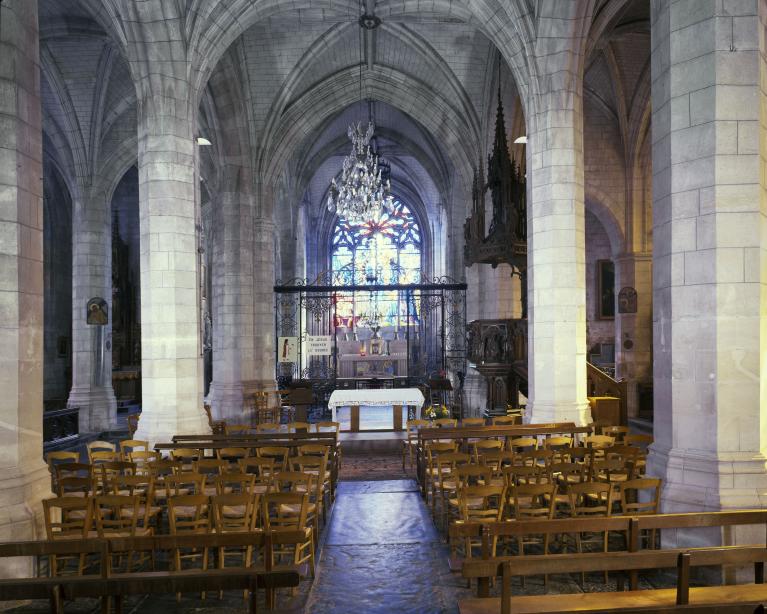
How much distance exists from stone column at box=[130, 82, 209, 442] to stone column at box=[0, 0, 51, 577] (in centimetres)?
442

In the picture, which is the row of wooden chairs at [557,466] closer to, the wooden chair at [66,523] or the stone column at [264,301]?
the wooden chair at [66,523]

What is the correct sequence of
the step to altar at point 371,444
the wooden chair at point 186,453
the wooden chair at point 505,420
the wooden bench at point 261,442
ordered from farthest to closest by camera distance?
the step to altar at point 371,444 → the wooden chair at point 505,420 → the wooden bench at point 261,442 → the wooden chair at point 186,453

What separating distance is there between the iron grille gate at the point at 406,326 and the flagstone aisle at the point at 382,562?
10.1 m

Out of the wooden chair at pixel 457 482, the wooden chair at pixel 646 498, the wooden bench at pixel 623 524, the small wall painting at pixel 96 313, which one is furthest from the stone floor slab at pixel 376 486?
the small wall painting at pixel 96 313

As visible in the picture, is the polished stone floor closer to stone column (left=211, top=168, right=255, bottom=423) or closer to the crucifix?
stone column (left=211, top=168, right=255, bottom=423)

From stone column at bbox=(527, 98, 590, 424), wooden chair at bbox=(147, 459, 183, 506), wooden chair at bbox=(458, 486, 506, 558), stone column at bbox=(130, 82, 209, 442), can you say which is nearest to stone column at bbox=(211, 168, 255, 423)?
stone column at bbox=(130, 82, 209, 442)

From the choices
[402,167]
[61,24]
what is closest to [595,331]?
[402,167]

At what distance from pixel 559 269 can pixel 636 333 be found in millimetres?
9244

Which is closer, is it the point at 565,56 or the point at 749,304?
the point at 749,304

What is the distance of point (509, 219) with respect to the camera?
43.2 feet

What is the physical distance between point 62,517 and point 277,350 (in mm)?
13396

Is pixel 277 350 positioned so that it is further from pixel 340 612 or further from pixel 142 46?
pixel 340 612

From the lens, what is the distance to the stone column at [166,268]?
34.4 feet

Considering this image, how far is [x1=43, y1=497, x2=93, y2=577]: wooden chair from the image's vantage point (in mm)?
4973
